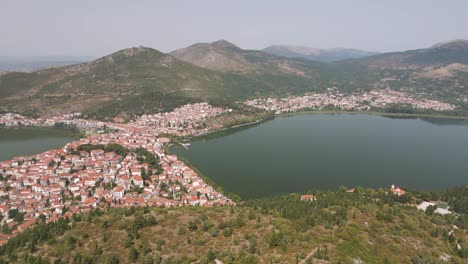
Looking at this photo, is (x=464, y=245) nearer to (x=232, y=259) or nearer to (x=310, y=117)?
(x=232, y=259)

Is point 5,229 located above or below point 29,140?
above

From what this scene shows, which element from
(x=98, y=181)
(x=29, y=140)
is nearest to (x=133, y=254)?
(x=98, y=181)

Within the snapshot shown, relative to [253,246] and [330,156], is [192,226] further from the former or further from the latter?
[330,156]

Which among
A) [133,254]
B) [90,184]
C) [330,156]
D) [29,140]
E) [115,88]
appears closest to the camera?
[133,254]

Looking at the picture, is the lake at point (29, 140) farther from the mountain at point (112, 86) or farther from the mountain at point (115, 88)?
the mountain at point (112, 86)

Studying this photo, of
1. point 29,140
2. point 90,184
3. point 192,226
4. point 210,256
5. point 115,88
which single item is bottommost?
point 29,140

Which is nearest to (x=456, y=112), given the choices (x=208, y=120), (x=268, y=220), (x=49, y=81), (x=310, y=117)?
(x=310, y=117)

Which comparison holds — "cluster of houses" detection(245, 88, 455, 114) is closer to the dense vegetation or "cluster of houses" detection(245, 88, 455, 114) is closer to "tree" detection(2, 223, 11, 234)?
the dense vegetation

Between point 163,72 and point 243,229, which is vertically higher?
point 163,72
